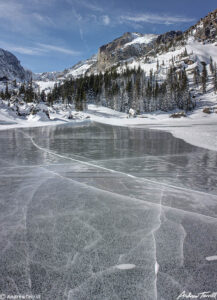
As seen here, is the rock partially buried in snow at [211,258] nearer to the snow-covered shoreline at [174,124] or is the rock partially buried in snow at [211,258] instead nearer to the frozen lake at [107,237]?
the frozen lake at [107,237]

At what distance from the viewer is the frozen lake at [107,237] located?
1.73 meters

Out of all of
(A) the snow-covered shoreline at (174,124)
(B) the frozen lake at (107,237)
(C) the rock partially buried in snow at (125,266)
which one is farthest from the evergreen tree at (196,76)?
(C) the rock partially buried in snow at (125,266)

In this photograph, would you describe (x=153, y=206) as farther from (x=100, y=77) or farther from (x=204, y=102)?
(x=100, y=77)

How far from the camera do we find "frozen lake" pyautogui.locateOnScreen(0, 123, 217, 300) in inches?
68.2

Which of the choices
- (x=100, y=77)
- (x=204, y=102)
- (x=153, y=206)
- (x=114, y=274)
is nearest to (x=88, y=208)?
(x=153, y=206)

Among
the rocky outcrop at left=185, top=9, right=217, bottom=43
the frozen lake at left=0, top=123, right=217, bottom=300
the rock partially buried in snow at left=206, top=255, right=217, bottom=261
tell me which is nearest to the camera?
the frozen lake at left=0, top=123, right=217, bottom=300

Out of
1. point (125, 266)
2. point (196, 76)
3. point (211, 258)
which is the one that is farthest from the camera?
point (196, 76)

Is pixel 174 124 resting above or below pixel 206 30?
below

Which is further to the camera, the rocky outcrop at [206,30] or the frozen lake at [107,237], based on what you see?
the rocky outcrop at [206,30]

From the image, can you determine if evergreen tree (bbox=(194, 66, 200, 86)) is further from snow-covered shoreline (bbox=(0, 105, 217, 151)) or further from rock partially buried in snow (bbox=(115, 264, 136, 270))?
rock partially buried in snow (bbox=(115, 264, 136, 270))

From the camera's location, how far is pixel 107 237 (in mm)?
2461

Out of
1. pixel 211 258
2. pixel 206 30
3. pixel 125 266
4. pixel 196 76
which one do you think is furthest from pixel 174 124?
pixel 206 30

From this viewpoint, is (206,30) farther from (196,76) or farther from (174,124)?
(174,124)

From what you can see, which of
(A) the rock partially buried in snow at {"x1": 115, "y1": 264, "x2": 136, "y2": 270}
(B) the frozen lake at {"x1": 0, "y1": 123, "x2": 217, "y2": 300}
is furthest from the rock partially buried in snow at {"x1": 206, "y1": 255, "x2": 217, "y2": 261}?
(A) the rock partially buried in snow at {"x1": 115, "y1": 264, "x2": 136, "y2": 270}
